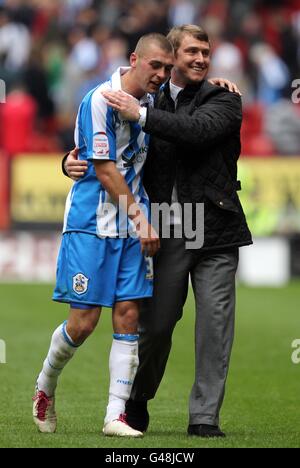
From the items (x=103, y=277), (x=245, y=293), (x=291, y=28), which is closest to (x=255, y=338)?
(x=245, y=293)

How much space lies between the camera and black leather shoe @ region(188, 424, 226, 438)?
7418 mm

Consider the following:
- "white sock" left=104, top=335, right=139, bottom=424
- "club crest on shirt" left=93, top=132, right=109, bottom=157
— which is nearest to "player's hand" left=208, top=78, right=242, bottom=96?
"club crest on shirt" left=93, top=132, right=109, bottom=157

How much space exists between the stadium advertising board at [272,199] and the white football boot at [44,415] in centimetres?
1261

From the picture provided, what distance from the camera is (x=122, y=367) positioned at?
7469 millimetres

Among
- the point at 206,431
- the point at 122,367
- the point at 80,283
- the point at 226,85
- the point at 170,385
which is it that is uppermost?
the point at 226,85

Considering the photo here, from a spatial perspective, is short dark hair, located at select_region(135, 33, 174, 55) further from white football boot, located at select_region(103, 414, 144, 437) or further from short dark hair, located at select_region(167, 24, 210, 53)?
white football boot, located at select_region(103, 414, 144, 437)

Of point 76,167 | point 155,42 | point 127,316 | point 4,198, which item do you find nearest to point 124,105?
point 155,42

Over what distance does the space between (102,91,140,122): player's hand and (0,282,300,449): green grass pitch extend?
70.7 inches

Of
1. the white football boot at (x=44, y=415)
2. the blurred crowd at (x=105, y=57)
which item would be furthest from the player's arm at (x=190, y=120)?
the blurred crowd at (x=105, y=57)

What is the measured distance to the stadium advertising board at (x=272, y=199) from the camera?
65.9ft

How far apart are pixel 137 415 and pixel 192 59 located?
7.06 feet

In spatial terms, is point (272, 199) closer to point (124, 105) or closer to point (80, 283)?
point (80, 283)

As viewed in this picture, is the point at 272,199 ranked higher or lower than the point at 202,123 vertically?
lower
